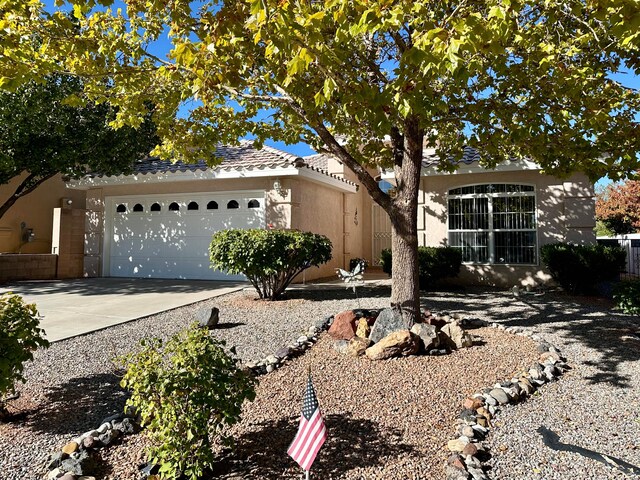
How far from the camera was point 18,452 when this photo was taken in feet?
10.8

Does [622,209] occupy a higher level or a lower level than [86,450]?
higher

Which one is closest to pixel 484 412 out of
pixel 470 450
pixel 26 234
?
pixel 470 450

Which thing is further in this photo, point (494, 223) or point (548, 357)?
point (494, 223)

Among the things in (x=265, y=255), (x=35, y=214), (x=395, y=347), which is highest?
(x=35, y=214)

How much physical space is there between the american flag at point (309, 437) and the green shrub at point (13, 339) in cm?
247

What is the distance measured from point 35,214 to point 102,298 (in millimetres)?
9508

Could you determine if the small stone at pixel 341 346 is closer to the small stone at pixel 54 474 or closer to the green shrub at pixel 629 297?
the small stone at pixel 54 474

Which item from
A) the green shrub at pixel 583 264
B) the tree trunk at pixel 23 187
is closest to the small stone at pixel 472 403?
the green shrub at pixel 583 264

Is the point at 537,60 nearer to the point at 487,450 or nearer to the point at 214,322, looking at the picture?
the point at 487,450

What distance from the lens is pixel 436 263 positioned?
10773 mm

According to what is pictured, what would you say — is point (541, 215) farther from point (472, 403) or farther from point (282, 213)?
point (472, 403)

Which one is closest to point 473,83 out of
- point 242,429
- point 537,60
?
point 537,60

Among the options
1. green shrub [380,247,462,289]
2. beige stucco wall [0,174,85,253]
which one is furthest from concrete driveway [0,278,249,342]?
green shrub [380,247,462,289]

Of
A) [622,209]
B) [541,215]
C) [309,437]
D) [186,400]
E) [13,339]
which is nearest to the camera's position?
[309,437]
